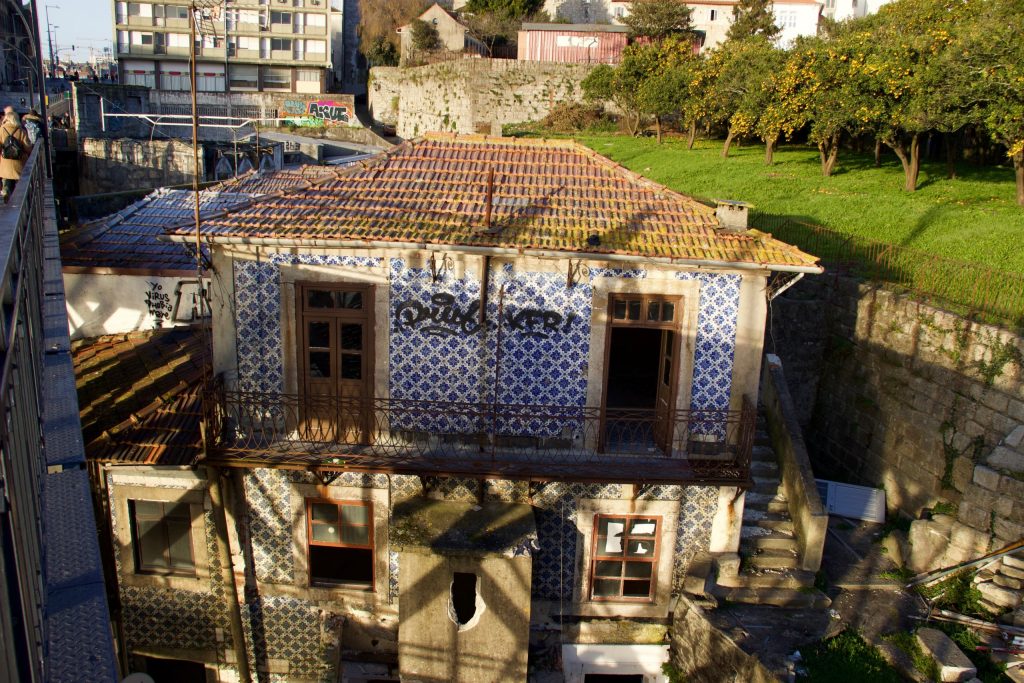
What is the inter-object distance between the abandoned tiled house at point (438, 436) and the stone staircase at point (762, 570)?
13.0 inches

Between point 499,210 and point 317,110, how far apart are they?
39.3 m

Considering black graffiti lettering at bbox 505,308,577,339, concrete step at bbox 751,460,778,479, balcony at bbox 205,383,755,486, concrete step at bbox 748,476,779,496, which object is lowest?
concrete step at bbox 748,476,779,496

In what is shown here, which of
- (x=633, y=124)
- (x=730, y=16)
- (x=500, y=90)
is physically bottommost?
(x=633, y=124)

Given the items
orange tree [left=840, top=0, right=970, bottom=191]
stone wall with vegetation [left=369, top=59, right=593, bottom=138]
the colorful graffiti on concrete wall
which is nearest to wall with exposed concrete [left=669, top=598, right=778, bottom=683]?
orange tree [left=840, top=0, right=970, bottom=191]

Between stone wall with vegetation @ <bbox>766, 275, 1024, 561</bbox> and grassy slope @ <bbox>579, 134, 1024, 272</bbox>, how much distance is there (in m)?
2.72

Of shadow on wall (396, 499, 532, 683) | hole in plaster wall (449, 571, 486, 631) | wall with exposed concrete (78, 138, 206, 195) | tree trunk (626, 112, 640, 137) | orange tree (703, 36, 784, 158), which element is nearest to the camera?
shadow on wall (396, 499, 532, 683)

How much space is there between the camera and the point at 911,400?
12.1 m

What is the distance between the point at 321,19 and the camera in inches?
2170

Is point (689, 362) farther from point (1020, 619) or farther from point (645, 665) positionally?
point (1020, 619)

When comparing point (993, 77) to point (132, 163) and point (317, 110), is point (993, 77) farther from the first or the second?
point (317, 110)

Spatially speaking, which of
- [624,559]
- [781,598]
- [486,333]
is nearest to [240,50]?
[486,333]

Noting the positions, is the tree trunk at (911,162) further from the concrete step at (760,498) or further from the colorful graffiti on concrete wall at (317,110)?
the colorful graffiti on concrete wall at (317,110)

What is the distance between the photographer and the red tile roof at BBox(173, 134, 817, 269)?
30.4 ft

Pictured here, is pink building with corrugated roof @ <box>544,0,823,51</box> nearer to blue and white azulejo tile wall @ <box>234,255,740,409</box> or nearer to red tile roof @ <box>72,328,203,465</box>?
red tile roof @ <box>72,328,203,465</box>
